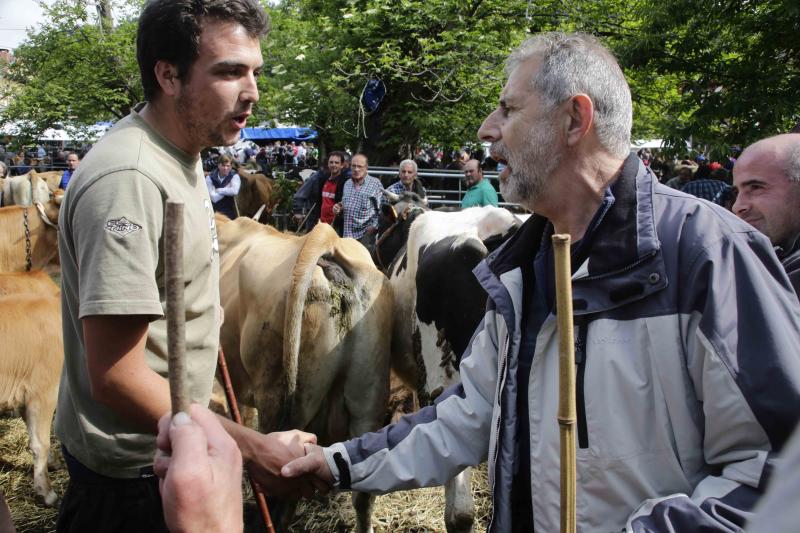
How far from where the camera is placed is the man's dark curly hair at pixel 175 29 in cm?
174

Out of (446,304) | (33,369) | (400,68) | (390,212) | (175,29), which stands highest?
(400,68)

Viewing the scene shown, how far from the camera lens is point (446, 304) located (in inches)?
145

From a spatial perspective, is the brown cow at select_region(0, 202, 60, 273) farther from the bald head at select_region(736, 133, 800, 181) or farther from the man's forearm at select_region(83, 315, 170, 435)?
the bald head at select_region(736, 133, 800, 181)

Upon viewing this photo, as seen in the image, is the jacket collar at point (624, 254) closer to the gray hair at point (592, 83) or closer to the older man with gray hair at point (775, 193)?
the gray hair at point (592, 83)

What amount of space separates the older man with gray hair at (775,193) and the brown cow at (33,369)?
4599mm

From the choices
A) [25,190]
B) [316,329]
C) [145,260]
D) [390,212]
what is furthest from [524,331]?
[25,190]

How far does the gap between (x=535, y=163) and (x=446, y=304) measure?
2.03 meters

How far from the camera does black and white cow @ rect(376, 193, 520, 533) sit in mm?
3660

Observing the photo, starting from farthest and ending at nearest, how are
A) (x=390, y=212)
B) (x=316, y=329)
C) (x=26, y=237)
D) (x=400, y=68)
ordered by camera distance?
(x=400, y=68) < (x=26, y=237) < (x=390, y=212) < (x=316, y=329)

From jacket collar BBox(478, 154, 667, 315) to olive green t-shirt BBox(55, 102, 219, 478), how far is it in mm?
991

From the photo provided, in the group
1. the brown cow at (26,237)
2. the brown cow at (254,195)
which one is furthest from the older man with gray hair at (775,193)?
the brown cow at (254,195)

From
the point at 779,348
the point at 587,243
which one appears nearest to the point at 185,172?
the point at 587,243

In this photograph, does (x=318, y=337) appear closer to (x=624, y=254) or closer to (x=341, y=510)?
(x=341, y=510)

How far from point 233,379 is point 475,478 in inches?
75.3
